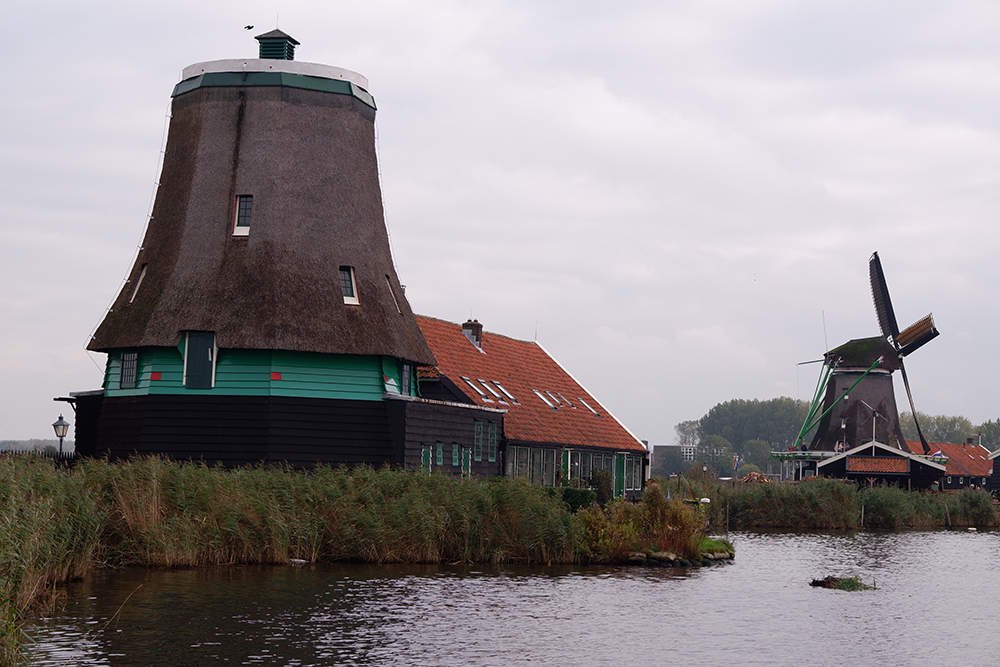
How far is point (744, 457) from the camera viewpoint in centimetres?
14650

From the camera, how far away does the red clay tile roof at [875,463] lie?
58969 mm

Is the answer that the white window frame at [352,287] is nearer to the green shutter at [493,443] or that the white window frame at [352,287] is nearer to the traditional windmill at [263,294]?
the traditional windmill at [263,294]

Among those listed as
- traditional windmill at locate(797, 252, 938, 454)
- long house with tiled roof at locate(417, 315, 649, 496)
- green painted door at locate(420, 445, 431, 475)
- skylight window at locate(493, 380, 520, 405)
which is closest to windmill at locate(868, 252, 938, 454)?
traditional windmill at locate(797, 252, 938, 454)

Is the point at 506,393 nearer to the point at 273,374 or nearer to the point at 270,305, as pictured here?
the point at 273,374

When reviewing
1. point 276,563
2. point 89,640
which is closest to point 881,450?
point 276,563

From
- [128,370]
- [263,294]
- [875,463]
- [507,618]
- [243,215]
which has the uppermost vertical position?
[243,215]

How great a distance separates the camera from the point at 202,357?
29.0 metres

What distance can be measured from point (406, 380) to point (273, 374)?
4.46 m

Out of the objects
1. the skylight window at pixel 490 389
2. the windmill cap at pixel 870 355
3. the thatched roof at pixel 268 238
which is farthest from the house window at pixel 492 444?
the windmill cap at pixel 870 355

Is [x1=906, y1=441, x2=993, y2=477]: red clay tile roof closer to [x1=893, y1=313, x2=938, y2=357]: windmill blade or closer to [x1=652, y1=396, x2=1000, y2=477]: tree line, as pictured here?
[x1=893, y1=313, x2=938, y2=357]: windmill blade

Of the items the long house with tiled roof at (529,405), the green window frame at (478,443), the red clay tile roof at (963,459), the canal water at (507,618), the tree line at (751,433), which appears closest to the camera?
the canal water at (507,618)

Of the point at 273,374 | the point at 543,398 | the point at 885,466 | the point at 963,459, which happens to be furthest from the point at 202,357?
the point at 963,459

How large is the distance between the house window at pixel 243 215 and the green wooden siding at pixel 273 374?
336cm

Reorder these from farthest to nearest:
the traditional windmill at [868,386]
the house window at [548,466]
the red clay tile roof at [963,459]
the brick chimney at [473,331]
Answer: the red clay tile roof at [963,459]
the traditional windmill at [868,386]
the brick chimney at [473,331]
the house window at [548,466]
